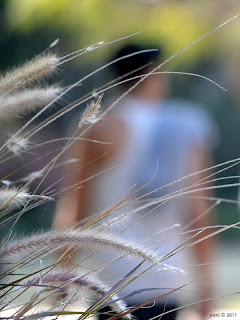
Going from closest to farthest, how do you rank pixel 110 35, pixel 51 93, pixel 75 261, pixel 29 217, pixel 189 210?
pixel 51 93 < pixel 75 261 < pixel 29 217 < pixel 189 210 < pixel 110 35

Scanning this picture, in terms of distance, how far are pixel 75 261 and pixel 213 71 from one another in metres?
0.98

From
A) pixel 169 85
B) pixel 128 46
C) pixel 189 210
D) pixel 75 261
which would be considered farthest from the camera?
pixel 169 85

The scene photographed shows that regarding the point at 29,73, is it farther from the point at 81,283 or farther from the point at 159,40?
the point at 159,40

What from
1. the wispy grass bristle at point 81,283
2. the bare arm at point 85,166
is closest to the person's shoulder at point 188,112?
the bare arm at point 85,166

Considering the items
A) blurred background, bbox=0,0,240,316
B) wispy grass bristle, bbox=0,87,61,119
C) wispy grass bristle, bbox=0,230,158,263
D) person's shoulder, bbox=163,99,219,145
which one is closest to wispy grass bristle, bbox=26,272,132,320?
wispy grass bristle, bbox=0,230,158,263

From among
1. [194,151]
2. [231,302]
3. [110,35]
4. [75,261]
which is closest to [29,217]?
[75,261]

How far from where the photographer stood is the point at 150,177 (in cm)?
132

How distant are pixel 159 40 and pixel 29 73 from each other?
1.09 metres

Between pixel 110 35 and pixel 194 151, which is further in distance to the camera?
pixel 110 35

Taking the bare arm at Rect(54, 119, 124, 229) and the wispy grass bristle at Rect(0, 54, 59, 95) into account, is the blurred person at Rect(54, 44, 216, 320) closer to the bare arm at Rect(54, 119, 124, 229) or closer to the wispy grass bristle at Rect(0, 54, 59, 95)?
the bare arm at Rect(54, 119, 124, 229)

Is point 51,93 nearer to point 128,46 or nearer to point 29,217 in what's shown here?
point 29,217

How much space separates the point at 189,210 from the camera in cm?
130

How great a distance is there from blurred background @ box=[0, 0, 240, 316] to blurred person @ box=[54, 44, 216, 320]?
0.21 feet

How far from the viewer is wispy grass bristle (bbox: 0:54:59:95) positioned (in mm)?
672
